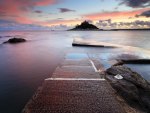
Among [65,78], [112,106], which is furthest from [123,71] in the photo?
[112,106]

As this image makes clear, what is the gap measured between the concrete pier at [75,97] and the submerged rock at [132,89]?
62cm

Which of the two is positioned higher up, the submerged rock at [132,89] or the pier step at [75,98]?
the pier step at [75,98]

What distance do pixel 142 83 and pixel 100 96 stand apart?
303 centimetres

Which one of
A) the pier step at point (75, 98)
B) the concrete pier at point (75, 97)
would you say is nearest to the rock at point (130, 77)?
the concrete pier at point (75, 97)

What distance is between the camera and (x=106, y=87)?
18.9ft

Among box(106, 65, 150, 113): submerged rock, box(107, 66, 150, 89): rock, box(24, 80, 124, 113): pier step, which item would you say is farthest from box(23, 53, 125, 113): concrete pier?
box(107, 66, 150, 89): rock

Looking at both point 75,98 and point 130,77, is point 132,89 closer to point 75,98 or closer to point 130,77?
point 130,77

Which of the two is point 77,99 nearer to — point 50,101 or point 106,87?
point 50,101

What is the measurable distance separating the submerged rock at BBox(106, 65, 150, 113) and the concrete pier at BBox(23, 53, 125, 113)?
0.62 metres

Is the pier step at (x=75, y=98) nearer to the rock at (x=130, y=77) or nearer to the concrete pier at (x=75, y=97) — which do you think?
the concrete pier at (x=75, y=97)

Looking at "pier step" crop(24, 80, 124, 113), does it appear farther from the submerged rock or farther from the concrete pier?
the submerged rock

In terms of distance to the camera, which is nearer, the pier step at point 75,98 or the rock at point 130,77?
the pier step at point 75,98

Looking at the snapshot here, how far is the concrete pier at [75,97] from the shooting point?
437 centimetres

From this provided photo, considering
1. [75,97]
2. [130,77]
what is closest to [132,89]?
[130,77]
